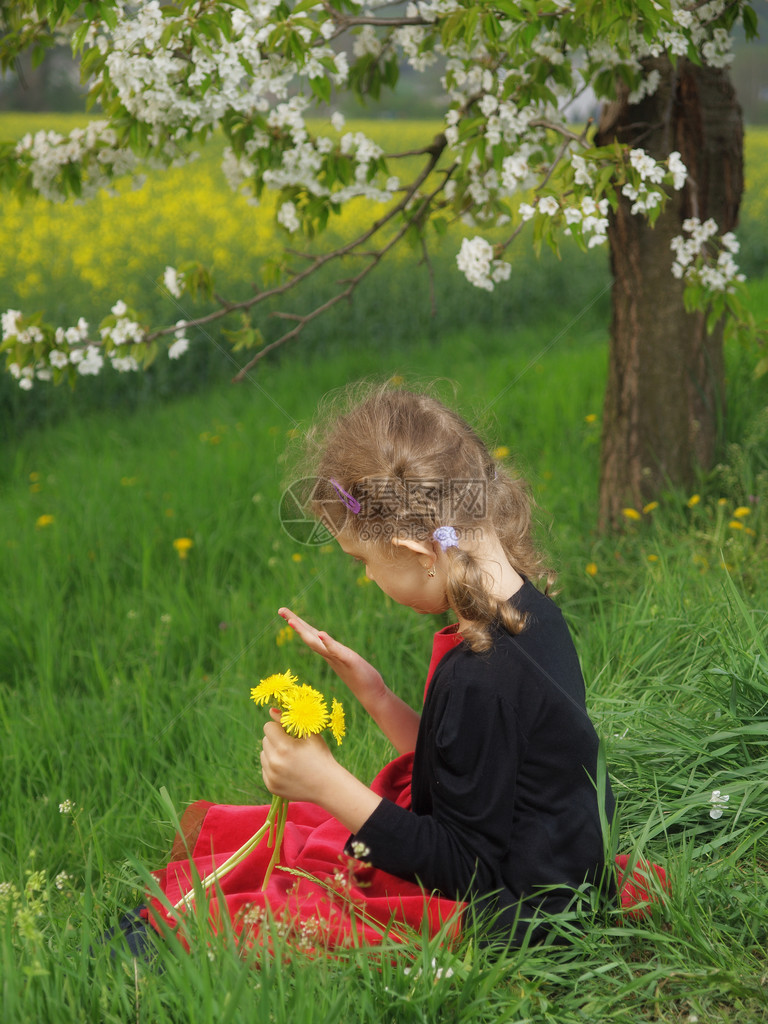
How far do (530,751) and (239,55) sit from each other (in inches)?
69.5

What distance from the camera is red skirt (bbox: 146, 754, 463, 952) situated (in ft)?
4.19

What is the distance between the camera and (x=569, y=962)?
1.34m

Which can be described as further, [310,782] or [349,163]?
[349,163]

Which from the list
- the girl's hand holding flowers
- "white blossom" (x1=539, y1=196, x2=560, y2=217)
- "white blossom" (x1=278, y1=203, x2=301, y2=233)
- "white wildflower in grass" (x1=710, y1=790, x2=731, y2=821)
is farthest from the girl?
"white blossom" (x1=278, y1=203, x2=301, y2=233)

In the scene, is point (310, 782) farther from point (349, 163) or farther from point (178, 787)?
point (349, 163)

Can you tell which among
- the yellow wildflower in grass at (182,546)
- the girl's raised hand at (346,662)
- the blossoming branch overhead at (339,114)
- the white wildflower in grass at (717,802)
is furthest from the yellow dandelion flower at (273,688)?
the yellow wildflower in grass at (182,546)

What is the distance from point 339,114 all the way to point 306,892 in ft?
7.18

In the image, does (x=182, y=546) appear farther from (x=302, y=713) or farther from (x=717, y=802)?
(x=717, y=802)

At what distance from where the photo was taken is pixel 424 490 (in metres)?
1.40

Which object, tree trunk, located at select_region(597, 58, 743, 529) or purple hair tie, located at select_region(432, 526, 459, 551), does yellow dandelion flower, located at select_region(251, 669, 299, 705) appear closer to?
purple hair tie, located at select_region(432, 526, 459, 551)

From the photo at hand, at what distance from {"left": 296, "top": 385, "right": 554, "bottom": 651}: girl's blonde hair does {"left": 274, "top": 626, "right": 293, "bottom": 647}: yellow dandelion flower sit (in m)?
1.17

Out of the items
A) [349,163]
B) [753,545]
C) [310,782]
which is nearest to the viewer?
[310,782]

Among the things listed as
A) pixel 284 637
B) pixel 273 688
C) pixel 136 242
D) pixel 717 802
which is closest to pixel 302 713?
pixel 273 688

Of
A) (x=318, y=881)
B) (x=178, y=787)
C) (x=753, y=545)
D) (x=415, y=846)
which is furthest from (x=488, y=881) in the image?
(x=753, y=545)
